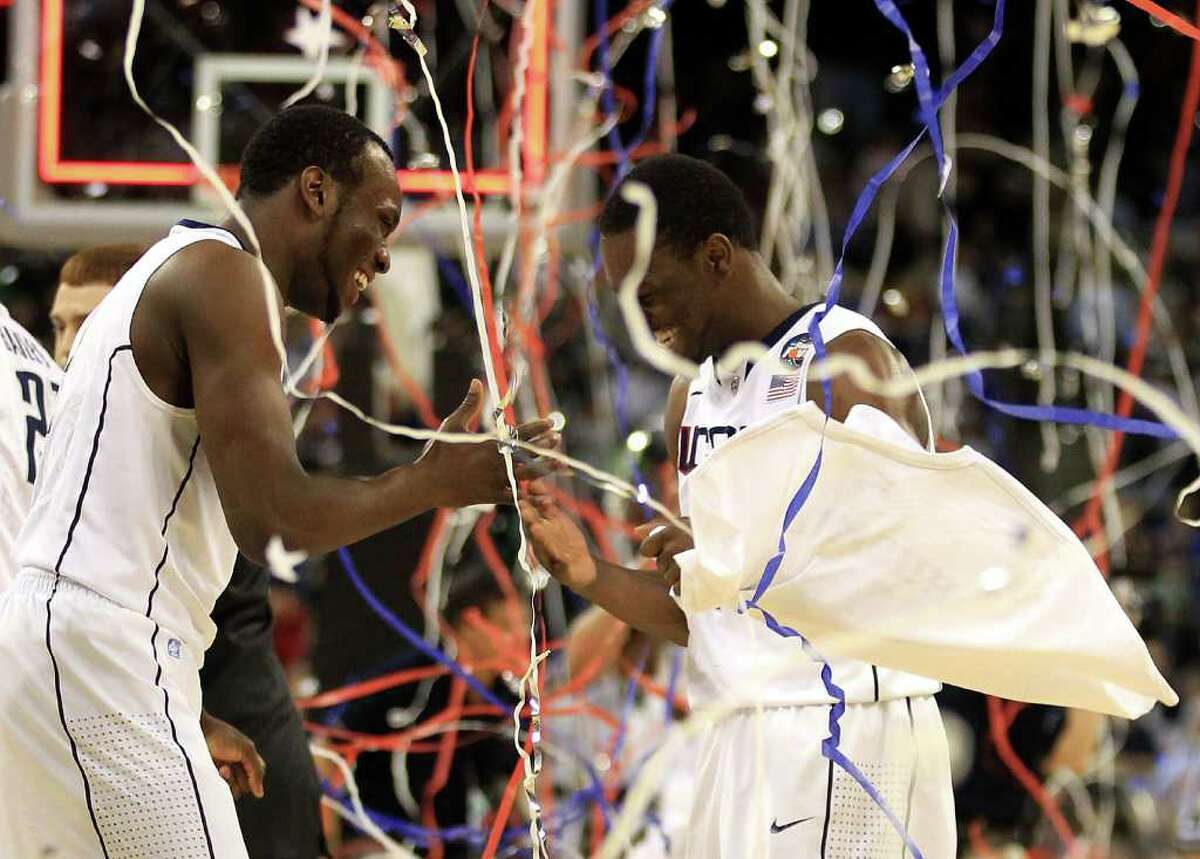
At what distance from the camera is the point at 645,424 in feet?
25.5

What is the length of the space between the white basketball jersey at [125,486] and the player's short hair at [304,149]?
164 millimetres

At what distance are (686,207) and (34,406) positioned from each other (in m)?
1.20

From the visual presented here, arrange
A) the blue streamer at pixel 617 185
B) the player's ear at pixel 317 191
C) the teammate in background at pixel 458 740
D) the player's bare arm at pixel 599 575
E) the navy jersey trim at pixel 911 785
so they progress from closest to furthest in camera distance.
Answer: the player's ear at pixel 317 191 → the player's bare arm at pixel 599 575 → the navy jersey trim at pixel 911 785 → the blue streamer at pixel 617 185 → the teammate in background at pixel 458 740

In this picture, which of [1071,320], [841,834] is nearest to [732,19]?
[1071,320]

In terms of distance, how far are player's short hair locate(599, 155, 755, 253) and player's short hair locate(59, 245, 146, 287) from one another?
95 centimetres

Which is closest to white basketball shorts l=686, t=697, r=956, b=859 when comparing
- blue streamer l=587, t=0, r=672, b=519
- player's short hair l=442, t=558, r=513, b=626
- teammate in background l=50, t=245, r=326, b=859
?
blue streamer l=587, t=0, r=672, b=519

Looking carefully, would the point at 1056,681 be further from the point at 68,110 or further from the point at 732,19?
the point at 732,19

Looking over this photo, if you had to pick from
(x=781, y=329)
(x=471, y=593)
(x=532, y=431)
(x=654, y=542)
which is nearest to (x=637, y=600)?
(x=654, y=542)

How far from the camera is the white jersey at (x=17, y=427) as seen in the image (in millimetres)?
3105

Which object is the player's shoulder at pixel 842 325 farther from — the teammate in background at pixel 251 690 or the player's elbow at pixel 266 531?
the teammate in background at pixel 251 690

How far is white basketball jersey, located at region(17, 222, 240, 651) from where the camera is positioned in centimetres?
246

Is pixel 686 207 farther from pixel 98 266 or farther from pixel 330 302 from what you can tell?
pixel 98 266

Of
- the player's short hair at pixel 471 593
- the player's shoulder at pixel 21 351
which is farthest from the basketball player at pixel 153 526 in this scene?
the player's short hair at pixel 471 593

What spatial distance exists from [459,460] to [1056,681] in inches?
34.8
